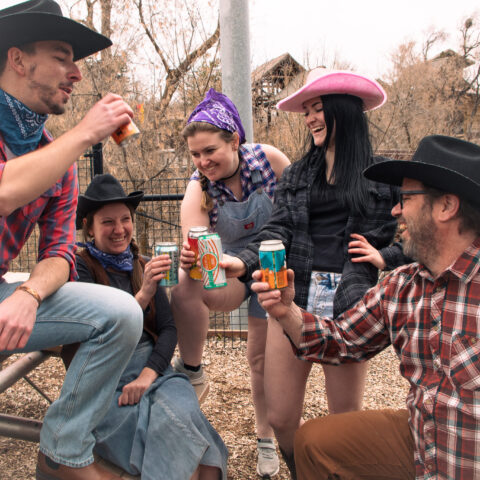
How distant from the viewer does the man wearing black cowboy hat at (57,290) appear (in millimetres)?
1733

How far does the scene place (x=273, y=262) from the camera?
1.76m

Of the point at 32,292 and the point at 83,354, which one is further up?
the point at 32,292

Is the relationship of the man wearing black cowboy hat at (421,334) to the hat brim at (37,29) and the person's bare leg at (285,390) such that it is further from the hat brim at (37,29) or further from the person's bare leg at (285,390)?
the hat brim at (37,29)

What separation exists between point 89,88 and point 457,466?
685cm

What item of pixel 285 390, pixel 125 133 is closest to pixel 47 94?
pixel 125 133

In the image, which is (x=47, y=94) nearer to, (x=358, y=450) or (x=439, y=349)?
(x=439, y=349)

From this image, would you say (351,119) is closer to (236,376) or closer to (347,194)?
(347,194)

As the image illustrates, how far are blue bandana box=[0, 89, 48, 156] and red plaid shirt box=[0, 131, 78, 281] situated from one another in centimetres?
20

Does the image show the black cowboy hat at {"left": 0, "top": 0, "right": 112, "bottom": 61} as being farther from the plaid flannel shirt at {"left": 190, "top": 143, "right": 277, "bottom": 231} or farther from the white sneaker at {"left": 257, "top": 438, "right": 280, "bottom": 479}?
the white sneaker at {"left": 257, "top": 438, "right": 280, "bottom": 479}

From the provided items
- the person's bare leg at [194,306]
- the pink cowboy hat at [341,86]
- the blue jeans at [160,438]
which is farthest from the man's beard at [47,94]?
the blue jeans at [160,438]

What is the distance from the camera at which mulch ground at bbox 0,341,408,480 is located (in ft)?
9.21

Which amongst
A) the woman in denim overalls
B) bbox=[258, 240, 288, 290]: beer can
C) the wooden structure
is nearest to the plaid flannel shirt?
the woman in denim overalls

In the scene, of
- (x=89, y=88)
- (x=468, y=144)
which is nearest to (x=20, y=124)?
(x=468, y=144)

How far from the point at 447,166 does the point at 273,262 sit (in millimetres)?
731
